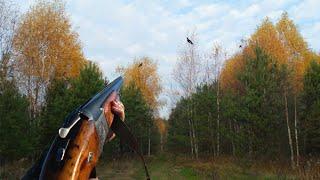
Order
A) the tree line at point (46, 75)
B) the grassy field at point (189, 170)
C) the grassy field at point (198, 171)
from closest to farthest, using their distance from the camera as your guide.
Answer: the grassy field at point (198, 171), the grassy field at point (189, 170), the tree line at point (46, 75)

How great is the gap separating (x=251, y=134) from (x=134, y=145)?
28.4 meters

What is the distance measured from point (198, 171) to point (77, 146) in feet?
72.1

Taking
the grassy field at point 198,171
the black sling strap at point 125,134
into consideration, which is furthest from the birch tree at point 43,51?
the black sling strap at point 125,134

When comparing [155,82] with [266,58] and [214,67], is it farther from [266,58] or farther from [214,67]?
[266,58]

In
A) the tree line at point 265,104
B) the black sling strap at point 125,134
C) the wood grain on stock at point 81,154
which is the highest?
the tree line at point 265,104

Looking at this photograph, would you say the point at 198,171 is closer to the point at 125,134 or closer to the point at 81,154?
the point at 125,134

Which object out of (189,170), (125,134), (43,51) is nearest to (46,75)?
(43,51)

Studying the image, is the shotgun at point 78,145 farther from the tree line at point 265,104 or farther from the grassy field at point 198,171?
the tree line at point 265,104

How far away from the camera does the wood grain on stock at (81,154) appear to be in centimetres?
165

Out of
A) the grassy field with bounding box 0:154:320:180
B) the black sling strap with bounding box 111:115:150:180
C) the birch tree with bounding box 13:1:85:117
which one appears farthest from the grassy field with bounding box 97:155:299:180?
the black sling strap with bounding box 111:115:150:180

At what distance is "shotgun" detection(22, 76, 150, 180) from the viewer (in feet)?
5.47

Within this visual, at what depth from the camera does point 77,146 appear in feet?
5.51

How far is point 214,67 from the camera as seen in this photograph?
3575cm

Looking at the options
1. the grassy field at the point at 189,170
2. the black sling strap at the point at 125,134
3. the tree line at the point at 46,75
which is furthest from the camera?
the tree line at the point at 46,75
